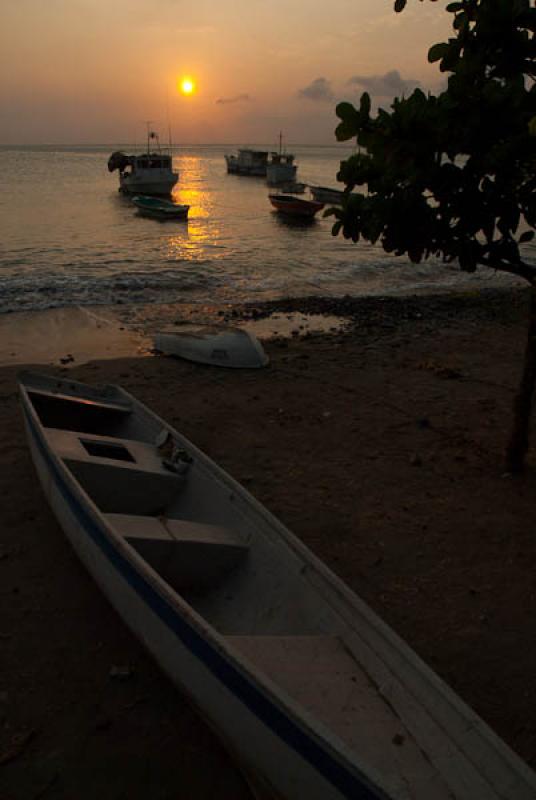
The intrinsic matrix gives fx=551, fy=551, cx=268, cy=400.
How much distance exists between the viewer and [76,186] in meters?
72.4

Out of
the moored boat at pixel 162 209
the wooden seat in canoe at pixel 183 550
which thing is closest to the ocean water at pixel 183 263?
the moored boat at pixel 162 209

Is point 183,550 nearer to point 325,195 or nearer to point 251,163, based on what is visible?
point 325,195

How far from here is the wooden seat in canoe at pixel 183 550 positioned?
15.9ft

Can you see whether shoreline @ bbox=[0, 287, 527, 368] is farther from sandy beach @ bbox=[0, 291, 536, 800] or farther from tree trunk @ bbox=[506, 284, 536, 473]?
tree trunk @ bbox=[506, 284, 536, 473]

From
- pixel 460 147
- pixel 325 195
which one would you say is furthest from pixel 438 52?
pixel 325 195

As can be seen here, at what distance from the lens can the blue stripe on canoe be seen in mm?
2662

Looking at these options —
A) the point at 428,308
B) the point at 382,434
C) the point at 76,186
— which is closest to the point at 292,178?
the point at 76,186

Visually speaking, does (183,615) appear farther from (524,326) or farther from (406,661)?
(524,326)

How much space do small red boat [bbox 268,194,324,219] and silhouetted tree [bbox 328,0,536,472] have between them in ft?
124

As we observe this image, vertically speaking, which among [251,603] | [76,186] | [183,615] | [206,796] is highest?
[76,186]

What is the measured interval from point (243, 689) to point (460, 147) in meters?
5.16

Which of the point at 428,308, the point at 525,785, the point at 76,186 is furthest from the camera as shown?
the point at 76,186

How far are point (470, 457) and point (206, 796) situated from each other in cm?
583

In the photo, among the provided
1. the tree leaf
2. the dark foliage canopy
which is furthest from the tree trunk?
the tree leaf
